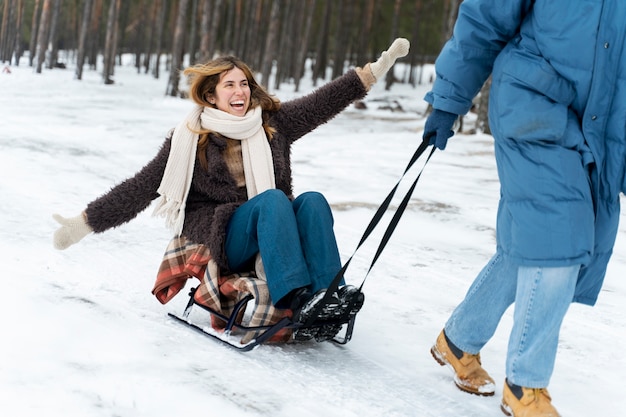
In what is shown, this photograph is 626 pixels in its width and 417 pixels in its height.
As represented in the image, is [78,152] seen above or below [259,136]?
below

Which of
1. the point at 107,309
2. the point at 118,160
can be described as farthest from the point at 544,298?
the point at 118,160

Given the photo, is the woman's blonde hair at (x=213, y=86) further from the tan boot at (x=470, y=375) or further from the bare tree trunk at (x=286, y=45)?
the bare tree trunk at (x=286, y=45)

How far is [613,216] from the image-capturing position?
99.4 inches

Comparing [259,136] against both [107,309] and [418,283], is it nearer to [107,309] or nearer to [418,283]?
[107,309]

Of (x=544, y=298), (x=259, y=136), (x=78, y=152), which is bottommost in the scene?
(x=78, y=152)

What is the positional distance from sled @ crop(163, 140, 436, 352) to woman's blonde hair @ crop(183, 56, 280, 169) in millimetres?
540

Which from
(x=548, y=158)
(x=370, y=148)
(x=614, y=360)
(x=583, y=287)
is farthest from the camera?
(x=370, y=148)

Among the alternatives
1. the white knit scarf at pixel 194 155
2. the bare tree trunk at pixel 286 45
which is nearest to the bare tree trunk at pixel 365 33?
the bare tree trunk at pixel 286 45

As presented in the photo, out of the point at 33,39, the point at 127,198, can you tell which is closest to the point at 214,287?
the point at 127,198

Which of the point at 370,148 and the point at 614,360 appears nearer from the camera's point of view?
the point at 614,360

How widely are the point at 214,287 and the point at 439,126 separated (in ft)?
3.92

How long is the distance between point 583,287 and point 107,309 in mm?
2002

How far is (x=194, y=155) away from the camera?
3396 mm

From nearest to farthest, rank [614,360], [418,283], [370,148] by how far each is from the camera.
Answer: [614,360], [418,283], [370,148]
